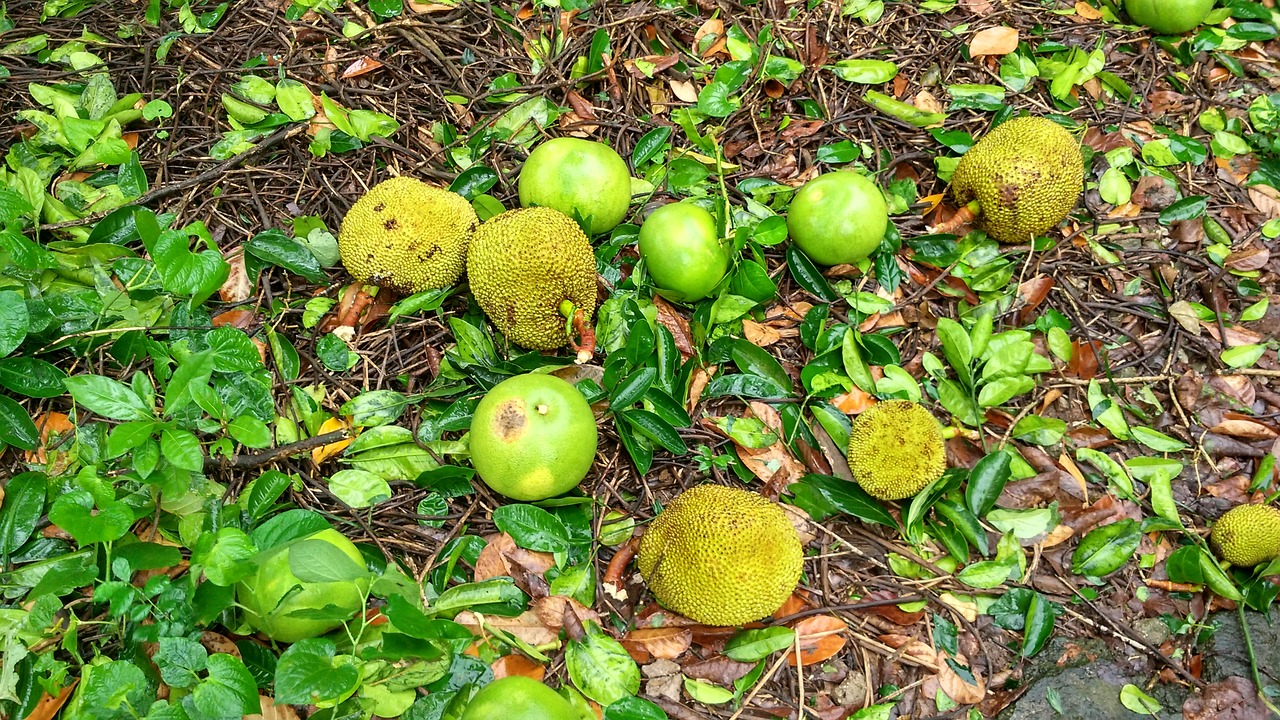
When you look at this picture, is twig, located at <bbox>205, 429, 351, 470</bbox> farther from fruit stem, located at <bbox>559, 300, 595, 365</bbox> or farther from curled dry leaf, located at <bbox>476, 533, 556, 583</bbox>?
fruit stem, located at <bbox>559, 300, 595, 365</bbox>

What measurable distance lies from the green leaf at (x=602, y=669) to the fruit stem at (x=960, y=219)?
6.55 feet

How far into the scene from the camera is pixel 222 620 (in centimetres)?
199

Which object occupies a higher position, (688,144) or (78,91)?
(78,91)

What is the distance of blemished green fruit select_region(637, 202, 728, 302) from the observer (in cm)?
258

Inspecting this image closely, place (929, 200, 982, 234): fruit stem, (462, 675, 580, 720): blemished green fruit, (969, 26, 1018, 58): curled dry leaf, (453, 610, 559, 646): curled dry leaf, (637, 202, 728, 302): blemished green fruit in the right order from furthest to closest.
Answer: (969, 26, 1018, 58): curled dry leaf, (929, 200, 982, 234): fruit stem, (637, 202, 728, 302): blemished green fruit, (453, 610, 559, 646): curled dry leaf, (462, 675, 580, 720): blemished green fruit

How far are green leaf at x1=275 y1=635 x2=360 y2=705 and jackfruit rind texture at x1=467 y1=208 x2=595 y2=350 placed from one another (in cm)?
110

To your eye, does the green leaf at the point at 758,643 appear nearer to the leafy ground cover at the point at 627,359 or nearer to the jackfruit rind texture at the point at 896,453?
the leafy ground cover at the point at 627,359

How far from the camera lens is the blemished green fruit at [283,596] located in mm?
1854

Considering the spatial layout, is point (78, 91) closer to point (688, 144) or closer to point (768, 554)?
point (688, 144)

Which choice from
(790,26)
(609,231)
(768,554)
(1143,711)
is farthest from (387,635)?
(790,26)

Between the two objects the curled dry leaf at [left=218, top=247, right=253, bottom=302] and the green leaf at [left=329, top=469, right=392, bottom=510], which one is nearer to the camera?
the green leaf at [left=329, top=469, right=392, bottom=510]

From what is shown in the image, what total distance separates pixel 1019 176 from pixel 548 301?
1.75 m

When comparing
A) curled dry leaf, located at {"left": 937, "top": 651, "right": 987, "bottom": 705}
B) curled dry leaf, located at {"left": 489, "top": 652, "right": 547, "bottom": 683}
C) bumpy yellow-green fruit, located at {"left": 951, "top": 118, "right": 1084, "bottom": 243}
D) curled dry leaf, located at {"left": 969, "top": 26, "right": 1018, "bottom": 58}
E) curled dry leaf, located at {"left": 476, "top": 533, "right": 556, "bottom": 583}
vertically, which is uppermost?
curled dry leaf, located at {"left": 969, "top": 26, "right": 1018, "bottom": 58}

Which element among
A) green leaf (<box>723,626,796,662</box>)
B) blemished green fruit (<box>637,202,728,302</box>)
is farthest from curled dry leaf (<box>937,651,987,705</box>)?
blemished green fruit (<box>637,202,728,302</box>)
